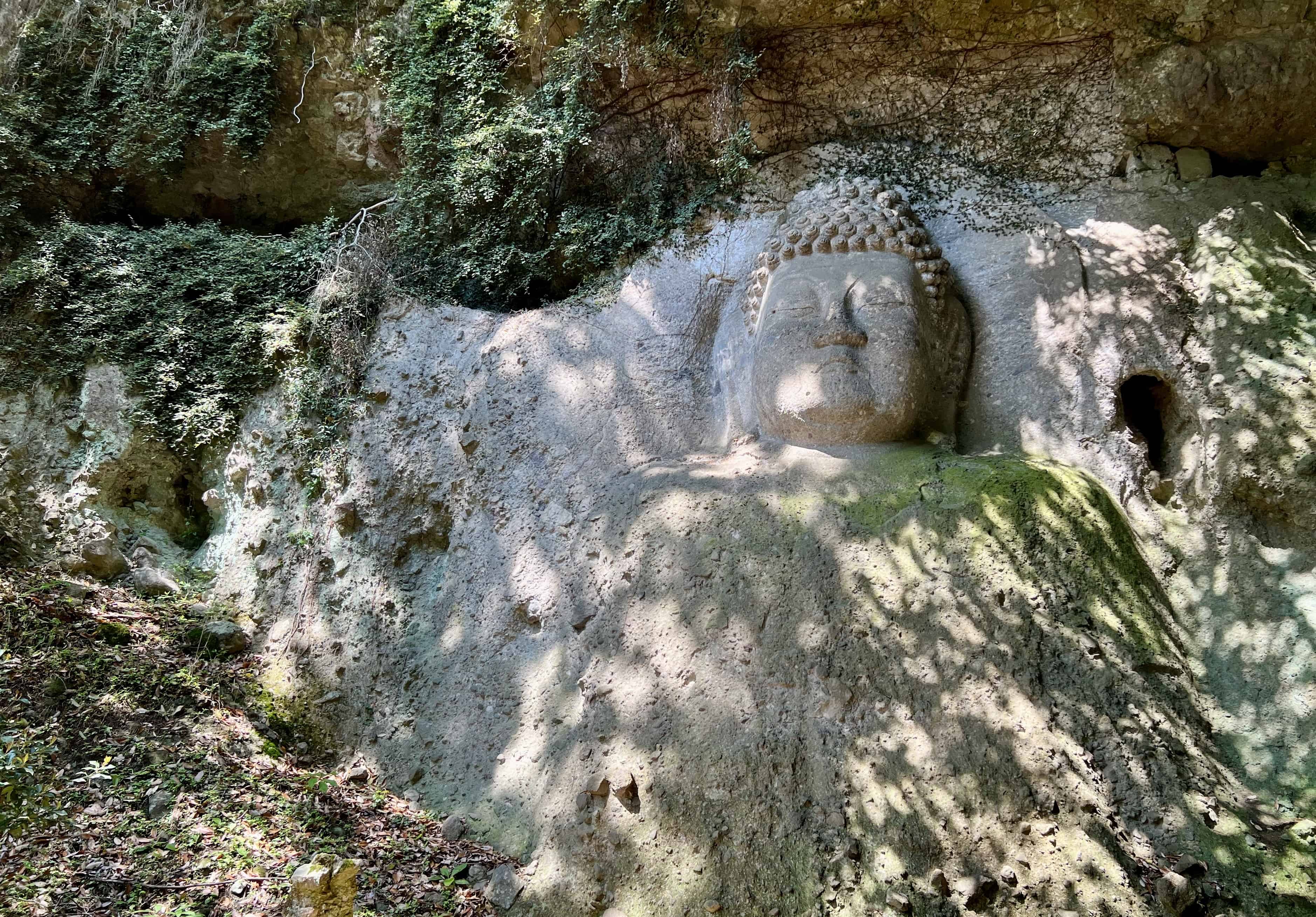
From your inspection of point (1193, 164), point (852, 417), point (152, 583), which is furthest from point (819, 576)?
point (152, 583)

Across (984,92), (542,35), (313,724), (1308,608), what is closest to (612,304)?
(542,35)

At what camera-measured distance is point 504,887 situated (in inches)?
153

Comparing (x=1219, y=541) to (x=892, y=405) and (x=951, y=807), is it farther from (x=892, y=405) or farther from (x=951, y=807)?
(x=951, y=807)

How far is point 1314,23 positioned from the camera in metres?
4.88

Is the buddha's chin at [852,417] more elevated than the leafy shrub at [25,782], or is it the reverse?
the buddha's chin at [852,417]

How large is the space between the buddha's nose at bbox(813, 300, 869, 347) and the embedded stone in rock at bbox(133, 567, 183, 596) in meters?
4.01

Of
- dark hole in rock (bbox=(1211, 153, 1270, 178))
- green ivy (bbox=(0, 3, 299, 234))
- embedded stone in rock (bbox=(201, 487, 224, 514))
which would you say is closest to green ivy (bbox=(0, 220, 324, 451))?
Answer: embedded stone in rock (bbox=(201, 487, 224, 514))

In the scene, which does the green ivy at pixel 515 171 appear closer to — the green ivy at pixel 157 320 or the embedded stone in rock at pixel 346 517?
the green ivy at pixel 157 320

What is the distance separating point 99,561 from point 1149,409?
5991 mm

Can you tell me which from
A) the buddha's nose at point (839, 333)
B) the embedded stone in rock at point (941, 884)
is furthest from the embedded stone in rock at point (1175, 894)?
the buddha's nose at point (839, 333)

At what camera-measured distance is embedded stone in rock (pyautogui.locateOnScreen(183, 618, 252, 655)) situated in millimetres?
5199

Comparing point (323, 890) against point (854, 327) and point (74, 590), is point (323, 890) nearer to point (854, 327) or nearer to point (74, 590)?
point (74, 590)

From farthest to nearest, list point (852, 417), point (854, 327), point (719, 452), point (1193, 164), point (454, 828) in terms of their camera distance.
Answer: point (1193, 164) < point (719, 452) < point (854, 327) < point (852, 417) < point (454, 828)

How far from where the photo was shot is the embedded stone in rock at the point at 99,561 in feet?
17.6
